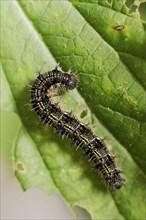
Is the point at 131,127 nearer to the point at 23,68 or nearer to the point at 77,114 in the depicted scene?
the point at 77,114

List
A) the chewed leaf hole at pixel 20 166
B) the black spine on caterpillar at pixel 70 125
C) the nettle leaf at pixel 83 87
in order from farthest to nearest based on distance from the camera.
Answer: the chewed leaf hole at pixel 20 166
the black spine on caterpillar at pixel 70 125
the nettle leaf at pixel 83 87

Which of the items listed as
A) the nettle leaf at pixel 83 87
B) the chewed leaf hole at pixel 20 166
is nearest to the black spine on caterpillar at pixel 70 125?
A: the nettle leaf at pixel 83 87

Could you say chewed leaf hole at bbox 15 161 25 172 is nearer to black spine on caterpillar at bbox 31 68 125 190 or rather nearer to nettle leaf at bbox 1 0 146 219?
nettle leaf at bbox 1 0 146 219

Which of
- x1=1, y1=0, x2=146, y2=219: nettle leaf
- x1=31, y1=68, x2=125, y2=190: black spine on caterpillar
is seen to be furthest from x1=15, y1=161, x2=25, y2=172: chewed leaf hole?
x1=31, y1=68, x2=125, y2=190: black spine on caterpillar

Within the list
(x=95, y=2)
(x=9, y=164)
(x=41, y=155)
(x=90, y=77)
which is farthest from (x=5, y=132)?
(x=95, y=2)

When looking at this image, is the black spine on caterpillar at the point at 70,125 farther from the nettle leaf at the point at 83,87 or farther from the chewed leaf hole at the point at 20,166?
the chewed leaf hole at the point at 20,166

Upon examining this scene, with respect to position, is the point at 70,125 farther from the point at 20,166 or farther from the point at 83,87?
the point at 20,166

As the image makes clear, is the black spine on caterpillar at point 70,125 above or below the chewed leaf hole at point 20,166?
above
